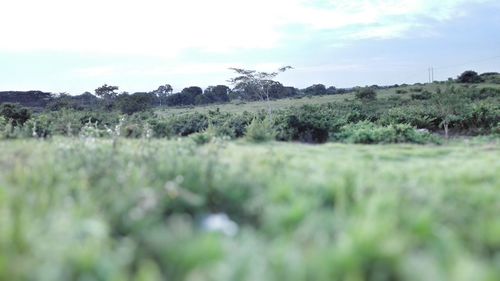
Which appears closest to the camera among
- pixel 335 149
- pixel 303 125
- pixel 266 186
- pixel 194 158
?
pixel 266 186

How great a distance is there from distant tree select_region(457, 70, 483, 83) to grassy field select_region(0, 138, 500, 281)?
42473 mm

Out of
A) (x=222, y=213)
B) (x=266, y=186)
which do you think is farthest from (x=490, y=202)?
(x=222, y=213)

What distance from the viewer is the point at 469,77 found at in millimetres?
45219

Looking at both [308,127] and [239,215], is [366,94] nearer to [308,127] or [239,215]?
[308,127]

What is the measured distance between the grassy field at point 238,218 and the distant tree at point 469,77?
42.5m

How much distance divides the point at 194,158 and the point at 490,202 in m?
3.14

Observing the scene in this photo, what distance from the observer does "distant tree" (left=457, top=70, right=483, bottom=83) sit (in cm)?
4463

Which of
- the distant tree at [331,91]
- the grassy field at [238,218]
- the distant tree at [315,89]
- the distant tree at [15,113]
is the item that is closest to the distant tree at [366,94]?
the distant tree at [331,91]

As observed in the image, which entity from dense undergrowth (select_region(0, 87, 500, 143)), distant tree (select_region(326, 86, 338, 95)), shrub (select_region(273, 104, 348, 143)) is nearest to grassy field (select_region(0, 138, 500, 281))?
dense undergrowth (select_region(0, 87, 500, 143))

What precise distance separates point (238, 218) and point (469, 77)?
150ft

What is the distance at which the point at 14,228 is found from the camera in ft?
10.3

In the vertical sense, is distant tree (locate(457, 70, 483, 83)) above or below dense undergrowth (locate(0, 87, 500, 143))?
above

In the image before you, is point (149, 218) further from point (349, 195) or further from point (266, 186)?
point (349, 195)

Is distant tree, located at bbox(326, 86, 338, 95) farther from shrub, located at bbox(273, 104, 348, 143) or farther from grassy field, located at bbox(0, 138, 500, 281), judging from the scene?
grassy field, located at bbox(0, 138, 500, 281)
